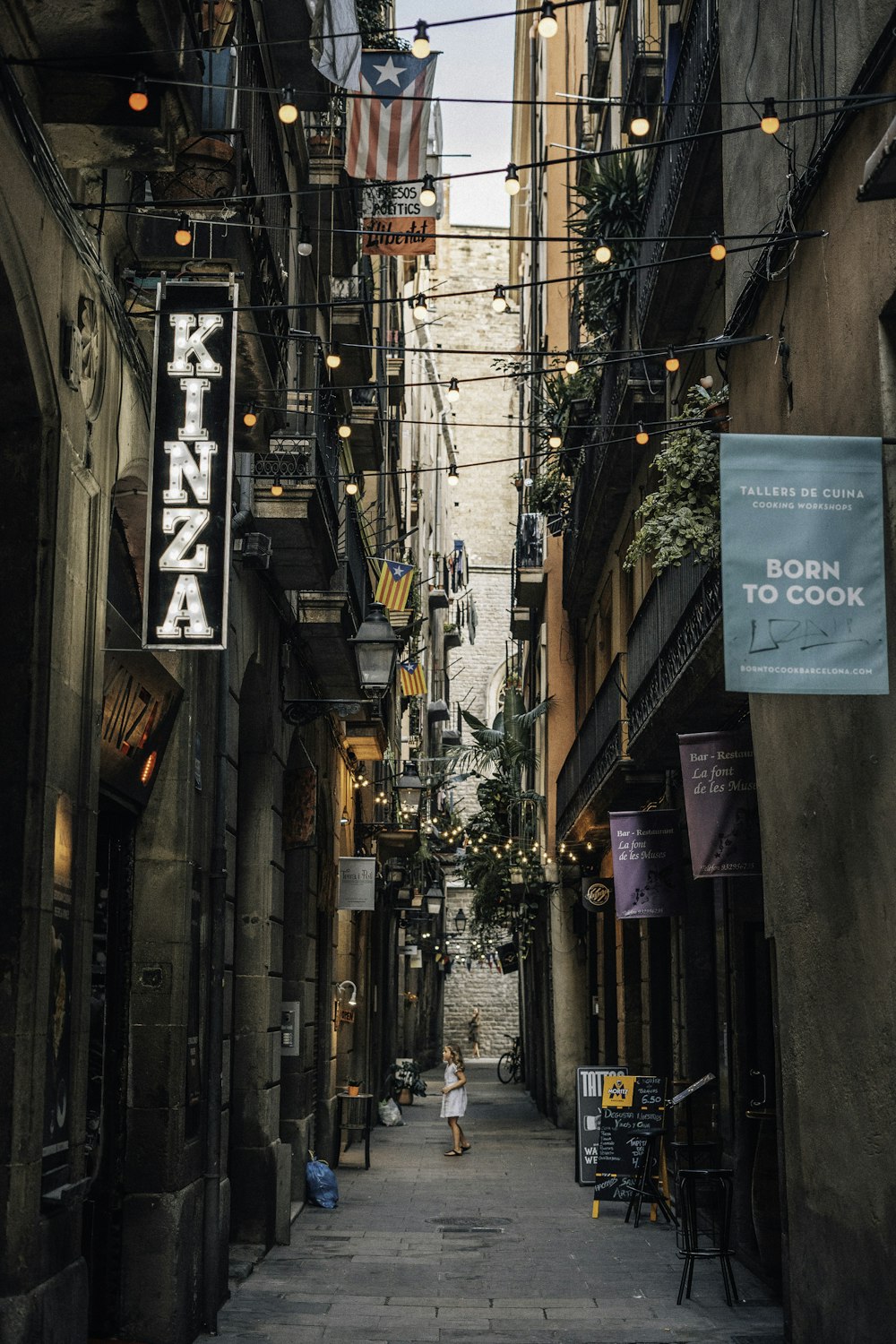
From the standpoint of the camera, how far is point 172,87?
23.5ft

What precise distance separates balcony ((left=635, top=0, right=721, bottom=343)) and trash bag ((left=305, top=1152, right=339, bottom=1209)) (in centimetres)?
971

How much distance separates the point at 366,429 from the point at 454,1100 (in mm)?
10044

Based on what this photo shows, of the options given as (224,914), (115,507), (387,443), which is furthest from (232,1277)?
(387,443)

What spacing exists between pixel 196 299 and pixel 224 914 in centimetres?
516

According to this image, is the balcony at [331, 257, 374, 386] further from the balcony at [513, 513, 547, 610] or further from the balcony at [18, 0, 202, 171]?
the balcony at [513, 513, 547, 610]

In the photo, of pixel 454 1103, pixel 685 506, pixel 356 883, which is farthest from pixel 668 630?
pixel 454 1103

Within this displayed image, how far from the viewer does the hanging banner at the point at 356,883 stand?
21719 mm

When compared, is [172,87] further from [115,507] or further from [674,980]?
[674,980]

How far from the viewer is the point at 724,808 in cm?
1138

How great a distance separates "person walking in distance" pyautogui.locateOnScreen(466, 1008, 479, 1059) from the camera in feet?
188

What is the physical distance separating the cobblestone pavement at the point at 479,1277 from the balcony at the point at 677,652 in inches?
183

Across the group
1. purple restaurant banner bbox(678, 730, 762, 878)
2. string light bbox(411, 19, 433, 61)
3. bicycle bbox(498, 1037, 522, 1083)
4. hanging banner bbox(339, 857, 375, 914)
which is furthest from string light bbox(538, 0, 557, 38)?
bicycle bbox(498, 1037, 522, 1083)

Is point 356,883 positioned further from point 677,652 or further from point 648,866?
point 677,652

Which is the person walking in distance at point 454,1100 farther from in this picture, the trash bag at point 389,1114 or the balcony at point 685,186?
the balcony at point 685,186
